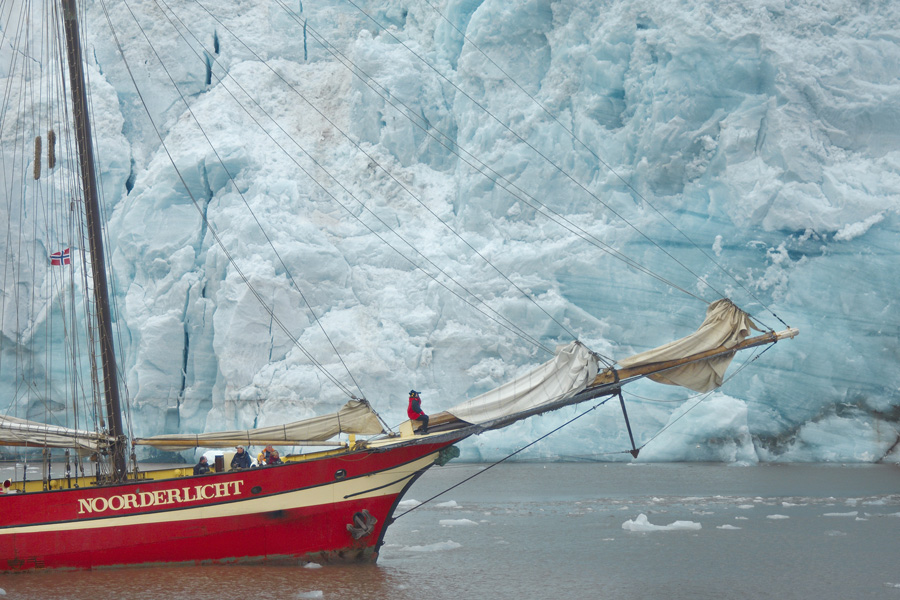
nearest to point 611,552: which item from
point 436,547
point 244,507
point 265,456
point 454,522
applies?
point 436,547

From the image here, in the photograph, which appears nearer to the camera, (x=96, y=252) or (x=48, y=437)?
(x=48, y=437)

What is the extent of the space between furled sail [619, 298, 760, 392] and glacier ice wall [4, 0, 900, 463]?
29.5ft

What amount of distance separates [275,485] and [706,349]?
6003mm

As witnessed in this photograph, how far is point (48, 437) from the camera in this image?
1248cm

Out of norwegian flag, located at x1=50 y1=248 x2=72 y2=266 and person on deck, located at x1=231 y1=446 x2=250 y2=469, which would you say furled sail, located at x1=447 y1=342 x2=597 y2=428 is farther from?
norwegian flag, located at x1=50 y1=248 x2=72 y2=266

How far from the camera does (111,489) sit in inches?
437

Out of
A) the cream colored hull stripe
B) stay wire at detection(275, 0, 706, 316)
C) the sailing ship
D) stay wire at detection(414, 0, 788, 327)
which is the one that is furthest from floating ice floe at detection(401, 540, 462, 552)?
stay wire at detection(414, 0, 788, 327)

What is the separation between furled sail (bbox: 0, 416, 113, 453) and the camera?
12.2 m

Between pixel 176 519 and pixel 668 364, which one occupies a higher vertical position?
pixel 668 364

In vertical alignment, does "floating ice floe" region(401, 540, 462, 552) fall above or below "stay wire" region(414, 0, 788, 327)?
below

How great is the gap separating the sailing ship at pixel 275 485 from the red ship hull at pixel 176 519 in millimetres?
13

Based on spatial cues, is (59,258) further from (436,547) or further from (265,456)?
(436,547)

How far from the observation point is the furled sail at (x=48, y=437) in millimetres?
12234

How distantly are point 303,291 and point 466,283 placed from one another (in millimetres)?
4624
